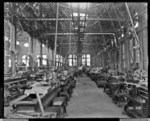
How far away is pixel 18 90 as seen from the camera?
5.68m

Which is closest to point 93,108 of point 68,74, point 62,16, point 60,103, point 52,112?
point 60,103

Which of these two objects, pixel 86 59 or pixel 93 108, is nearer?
pixel 93 108

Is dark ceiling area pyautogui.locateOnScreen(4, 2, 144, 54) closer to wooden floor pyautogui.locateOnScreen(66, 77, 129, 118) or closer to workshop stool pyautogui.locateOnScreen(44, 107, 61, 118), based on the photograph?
wooden floor pyautogui.locateOnScreen(66, 77, 129, 118)

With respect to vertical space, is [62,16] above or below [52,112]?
above

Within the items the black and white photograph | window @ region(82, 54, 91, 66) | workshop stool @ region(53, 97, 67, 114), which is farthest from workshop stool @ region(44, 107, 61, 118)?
window @ region(82, 54, 91, 66)

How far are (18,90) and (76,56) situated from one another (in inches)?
273

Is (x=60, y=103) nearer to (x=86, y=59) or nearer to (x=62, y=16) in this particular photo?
(x=62, y=16)

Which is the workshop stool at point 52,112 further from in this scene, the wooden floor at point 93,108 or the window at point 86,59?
the window at point 86,59

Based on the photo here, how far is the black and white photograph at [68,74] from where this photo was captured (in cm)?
300

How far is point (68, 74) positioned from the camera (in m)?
7.70

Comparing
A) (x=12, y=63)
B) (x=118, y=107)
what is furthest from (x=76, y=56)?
(x=118, y=107)

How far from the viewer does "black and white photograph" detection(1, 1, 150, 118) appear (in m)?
3.00

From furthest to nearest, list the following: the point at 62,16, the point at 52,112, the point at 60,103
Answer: the point at 62,16 → the point at 60,103 → the point at 52,112

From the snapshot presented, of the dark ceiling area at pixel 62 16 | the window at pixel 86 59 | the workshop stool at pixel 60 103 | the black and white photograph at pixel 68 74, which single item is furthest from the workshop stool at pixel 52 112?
the window at pixel 86 59
